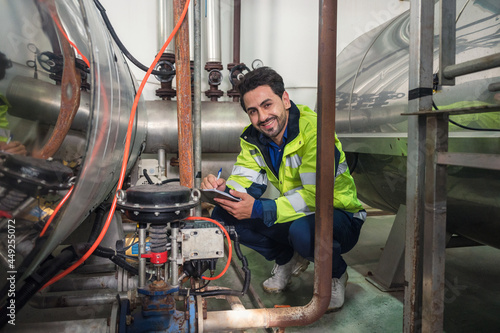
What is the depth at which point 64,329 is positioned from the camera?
3.07 ft

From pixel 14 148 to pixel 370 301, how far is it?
1.44m

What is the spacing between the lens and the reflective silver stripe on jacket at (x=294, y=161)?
1.49 m

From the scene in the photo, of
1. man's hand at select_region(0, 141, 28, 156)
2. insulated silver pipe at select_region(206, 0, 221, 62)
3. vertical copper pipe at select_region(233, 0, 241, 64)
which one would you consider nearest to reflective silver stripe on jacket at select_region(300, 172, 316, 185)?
man's hand at select_region(0, 141, 28, 156)

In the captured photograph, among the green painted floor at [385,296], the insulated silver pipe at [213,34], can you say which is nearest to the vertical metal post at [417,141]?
the green painted floor at [385,296]

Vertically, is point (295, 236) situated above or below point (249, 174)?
below

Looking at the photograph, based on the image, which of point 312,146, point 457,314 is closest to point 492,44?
point 312,146

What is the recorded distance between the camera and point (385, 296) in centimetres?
155

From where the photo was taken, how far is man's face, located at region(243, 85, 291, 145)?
1.49m

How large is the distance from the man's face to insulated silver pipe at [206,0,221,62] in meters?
1.22

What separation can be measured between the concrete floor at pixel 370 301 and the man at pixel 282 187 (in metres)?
0.09

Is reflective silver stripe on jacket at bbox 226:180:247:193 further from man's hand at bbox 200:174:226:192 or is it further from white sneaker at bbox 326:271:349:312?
white sneaker at bbox 326:271:349:312

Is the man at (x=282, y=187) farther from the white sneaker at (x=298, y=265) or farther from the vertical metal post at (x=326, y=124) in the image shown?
the vertical metal post at (x=326, y=124)

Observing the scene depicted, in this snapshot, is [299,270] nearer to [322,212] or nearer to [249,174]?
[249,174]

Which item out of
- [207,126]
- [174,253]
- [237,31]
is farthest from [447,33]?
[237,31]
